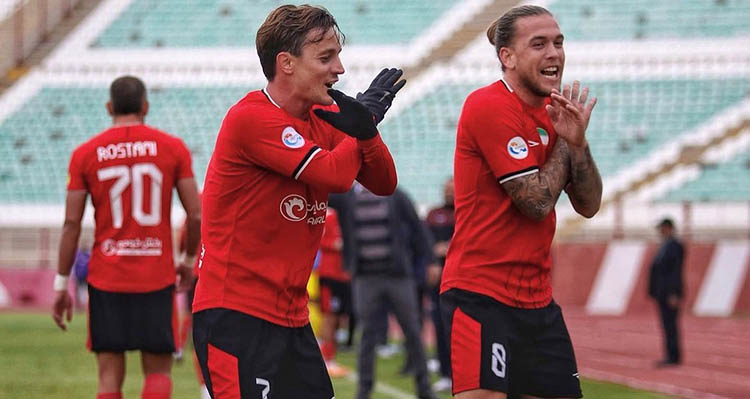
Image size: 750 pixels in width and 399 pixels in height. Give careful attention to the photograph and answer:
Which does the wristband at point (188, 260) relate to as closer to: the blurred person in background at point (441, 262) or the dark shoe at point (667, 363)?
the blurred person in background at point (441, 262)

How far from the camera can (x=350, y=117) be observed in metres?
4.05

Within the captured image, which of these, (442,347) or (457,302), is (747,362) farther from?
(457,302)

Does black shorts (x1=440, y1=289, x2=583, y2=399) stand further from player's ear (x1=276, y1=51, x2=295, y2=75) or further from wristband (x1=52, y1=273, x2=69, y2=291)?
wristband (x1=52, y1=273, x2=69, y2=291)

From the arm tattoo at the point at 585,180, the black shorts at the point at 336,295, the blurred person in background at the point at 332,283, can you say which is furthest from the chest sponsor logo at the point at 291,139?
the black shorts at the point at 336,295

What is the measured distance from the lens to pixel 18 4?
34781 mm

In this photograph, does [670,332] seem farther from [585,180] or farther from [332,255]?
[585,180]

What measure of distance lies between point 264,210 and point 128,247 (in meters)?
2.67

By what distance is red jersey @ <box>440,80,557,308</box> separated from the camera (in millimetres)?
4691

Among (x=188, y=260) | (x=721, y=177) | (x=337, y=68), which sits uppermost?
(x=337, y=68)

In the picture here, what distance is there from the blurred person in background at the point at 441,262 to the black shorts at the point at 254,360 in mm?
6597

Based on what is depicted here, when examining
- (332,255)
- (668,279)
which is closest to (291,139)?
(332,255)

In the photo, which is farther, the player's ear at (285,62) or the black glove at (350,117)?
the player's ear at (285,62)

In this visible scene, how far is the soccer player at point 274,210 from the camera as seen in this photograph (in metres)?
4.16

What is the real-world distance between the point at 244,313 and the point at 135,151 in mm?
2716
